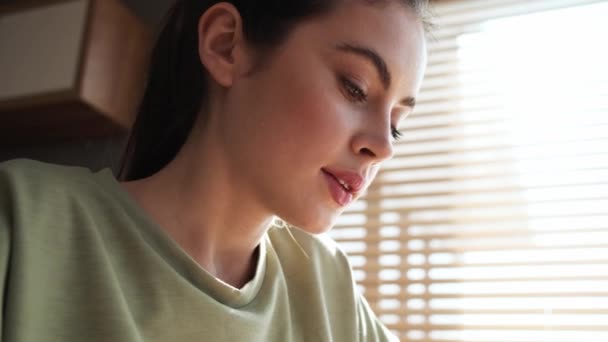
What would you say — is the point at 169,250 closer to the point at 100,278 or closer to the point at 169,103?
the point at 100,278

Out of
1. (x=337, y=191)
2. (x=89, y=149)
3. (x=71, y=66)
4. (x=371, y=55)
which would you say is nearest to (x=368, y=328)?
(x=337, y=191)

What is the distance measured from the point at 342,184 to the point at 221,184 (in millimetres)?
159

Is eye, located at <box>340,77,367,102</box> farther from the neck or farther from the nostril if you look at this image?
the neck

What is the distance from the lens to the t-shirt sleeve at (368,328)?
86 centimetres

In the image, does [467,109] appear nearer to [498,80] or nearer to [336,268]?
[498,80]

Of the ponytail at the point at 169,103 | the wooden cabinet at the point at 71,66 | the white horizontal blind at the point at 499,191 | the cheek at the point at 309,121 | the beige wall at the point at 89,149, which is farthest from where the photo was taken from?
the beige wall at the point at 89,149

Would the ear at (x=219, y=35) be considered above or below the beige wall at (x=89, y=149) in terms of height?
below

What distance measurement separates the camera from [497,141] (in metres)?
1.37

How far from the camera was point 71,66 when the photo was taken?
1.53 metres

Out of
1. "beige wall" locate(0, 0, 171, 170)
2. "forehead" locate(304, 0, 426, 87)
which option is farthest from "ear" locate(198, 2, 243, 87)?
"beige wall" locate(0, 0, 171, 170)

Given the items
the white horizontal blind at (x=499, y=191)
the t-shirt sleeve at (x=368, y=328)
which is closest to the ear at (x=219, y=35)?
the t-shirt sleeve at (x=368, y=328)

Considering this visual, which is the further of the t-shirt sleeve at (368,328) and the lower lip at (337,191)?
the t-shirt sleeve at (368,328)

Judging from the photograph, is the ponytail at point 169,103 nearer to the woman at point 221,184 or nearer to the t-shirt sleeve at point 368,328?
the woman at point 221,184

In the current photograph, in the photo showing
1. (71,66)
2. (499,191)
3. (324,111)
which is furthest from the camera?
(71,66)
